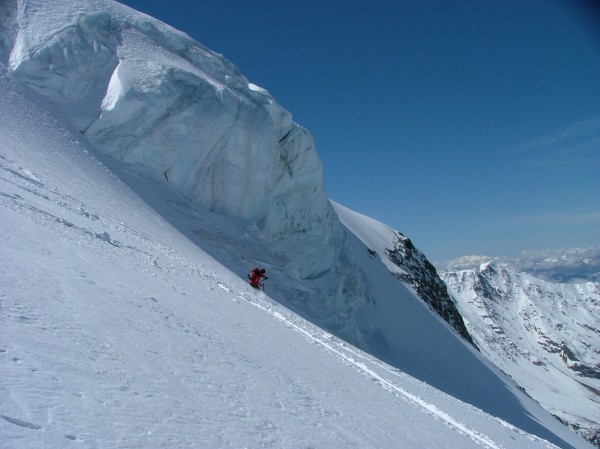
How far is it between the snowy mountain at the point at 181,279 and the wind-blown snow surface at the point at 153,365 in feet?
0.10

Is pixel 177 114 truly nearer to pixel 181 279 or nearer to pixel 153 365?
pixel 181 279

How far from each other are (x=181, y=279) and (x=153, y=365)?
6.66 meters

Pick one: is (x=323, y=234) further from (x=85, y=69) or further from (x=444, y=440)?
(x=444, y=440)

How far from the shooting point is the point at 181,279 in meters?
11.4

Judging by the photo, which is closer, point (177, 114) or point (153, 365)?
point (153, 365)

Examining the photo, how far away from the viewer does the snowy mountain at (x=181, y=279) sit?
4.18 metres

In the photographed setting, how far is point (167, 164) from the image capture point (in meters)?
23.7

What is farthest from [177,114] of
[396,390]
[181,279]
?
[396,390]

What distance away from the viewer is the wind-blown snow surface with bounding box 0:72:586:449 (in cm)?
354

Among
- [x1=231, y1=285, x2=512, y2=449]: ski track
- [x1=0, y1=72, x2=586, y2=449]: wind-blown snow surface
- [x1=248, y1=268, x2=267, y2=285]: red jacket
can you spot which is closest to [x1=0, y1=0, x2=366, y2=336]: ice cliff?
[x1=248, y1=268, x2=267, y2=285]: red jacket

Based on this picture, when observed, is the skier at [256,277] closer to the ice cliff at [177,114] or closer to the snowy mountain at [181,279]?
the snowy mountain at [181,279]

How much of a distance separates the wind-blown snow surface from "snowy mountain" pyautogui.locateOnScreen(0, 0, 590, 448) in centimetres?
3

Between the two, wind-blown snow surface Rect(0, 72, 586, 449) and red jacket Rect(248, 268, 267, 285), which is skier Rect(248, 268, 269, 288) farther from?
wind-blown snow surface Rect(0, 72, 586, 449)

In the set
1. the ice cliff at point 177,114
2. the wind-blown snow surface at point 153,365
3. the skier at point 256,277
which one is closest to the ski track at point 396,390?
the wind-blown snow surface at point 153,365
